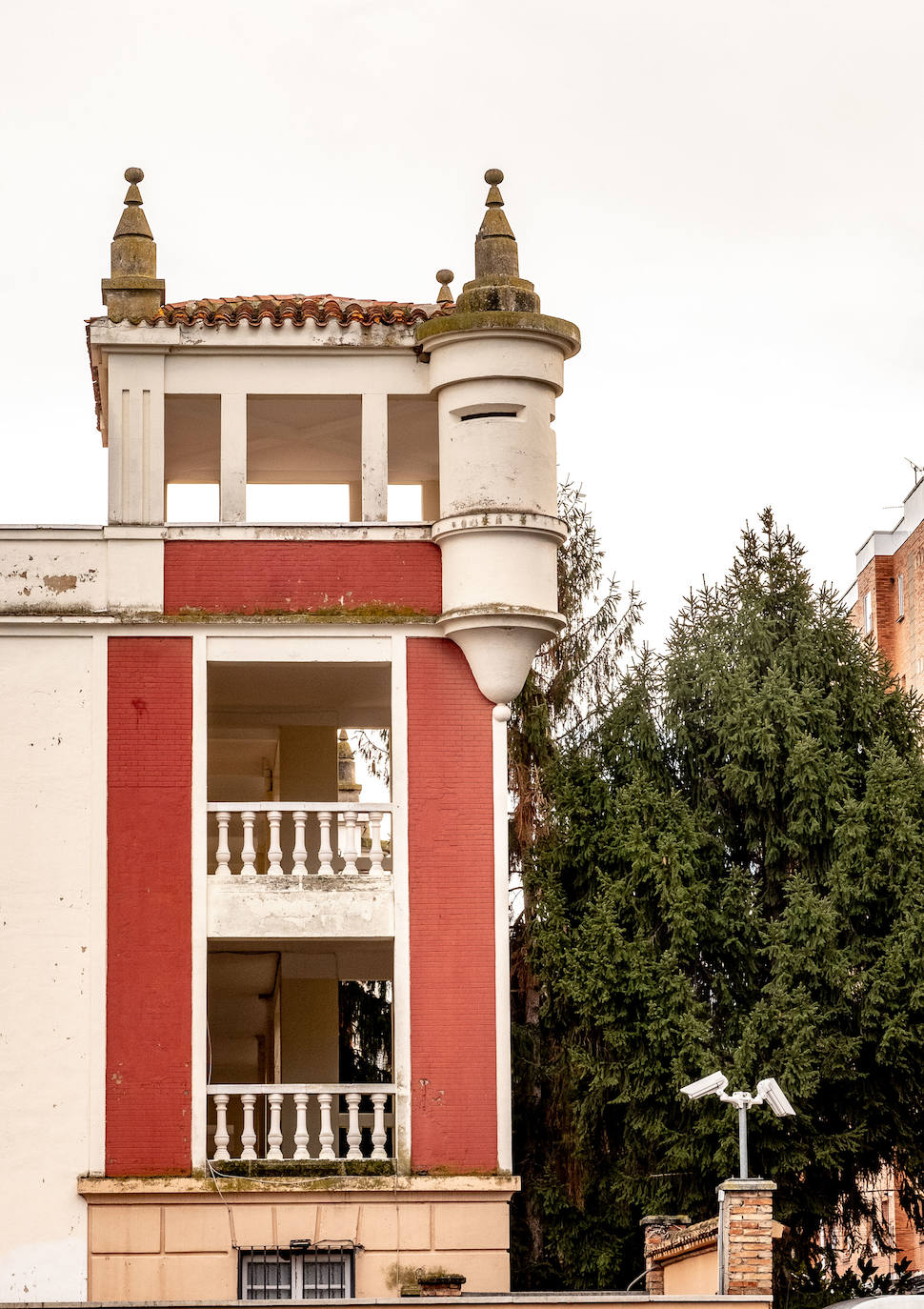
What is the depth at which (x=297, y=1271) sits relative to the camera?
78.2 ft

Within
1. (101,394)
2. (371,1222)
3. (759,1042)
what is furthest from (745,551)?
(371,1222)

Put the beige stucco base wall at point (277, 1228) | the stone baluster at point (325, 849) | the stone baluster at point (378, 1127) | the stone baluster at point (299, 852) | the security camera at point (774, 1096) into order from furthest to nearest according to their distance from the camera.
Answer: the stone baluster at point (325, 849)
the stone baluster at point (299, 852)
the stone baluster at point (378, 1127)
the beige stucco base wall at point (277, 1228)
the security camera at point (774, 1096)

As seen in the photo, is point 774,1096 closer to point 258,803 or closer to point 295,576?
point 258,803

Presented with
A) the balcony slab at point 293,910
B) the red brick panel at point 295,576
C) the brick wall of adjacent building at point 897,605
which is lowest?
the balcony slab at point 293,910

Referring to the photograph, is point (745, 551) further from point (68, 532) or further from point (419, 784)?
point (68, 532)

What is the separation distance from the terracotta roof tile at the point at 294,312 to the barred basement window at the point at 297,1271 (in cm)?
1098

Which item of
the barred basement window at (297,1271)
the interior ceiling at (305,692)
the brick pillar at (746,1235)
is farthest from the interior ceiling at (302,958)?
the brick pillar at (746,1235)

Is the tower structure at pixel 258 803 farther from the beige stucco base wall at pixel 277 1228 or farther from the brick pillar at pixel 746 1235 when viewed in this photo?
the brick pillar at pixel 746 1235

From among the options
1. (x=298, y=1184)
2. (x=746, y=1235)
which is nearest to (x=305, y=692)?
(x=298, y=1184)

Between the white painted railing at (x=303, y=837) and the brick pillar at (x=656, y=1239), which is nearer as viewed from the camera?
the white painted railing at (x=303, y=837)

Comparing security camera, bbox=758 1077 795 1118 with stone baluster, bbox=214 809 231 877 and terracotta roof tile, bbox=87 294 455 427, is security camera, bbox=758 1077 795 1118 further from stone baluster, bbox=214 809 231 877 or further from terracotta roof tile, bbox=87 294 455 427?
terracotta roof tile, bbox=87 294 455 427

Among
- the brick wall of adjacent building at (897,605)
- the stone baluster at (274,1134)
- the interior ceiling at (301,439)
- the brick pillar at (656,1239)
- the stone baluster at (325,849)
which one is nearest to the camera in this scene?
the stone baluster at (274,1134)

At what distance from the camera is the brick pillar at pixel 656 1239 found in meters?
26.2

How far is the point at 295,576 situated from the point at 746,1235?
948 centimetres
